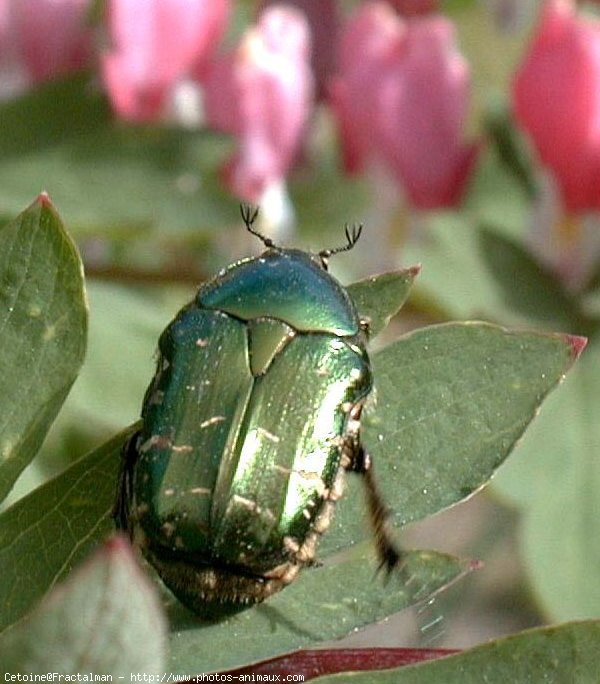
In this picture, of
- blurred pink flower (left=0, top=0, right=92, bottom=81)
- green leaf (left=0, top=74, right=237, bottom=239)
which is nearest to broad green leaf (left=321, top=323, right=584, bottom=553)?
green leaf (left=0, top=74, right=237, bottom=239)

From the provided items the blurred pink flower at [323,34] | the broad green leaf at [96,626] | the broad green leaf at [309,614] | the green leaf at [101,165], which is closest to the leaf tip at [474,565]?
the broad green leaf at [309,614]

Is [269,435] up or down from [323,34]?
up

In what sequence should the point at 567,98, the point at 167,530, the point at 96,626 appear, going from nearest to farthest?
the point at 96,626 → the point at 167,530 → the point at 567,98

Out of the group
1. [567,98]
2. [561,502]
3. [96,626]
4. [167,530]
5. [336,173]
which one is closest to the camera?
[96,626]

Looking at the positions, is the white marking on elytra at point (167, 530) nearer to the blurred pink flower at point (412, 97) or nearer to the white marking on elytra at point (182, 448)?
the white marking on elytra at point (182, 448)

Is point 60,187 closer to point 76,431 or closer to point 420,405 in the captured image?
point 76,431

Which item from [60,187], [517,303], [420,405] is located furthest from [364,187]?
[420,405]

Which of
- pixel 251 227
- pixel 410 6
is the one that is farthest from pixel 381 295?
pixel 410 6

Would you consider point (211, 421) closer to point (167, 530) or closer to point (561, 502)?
point (167, 530)
